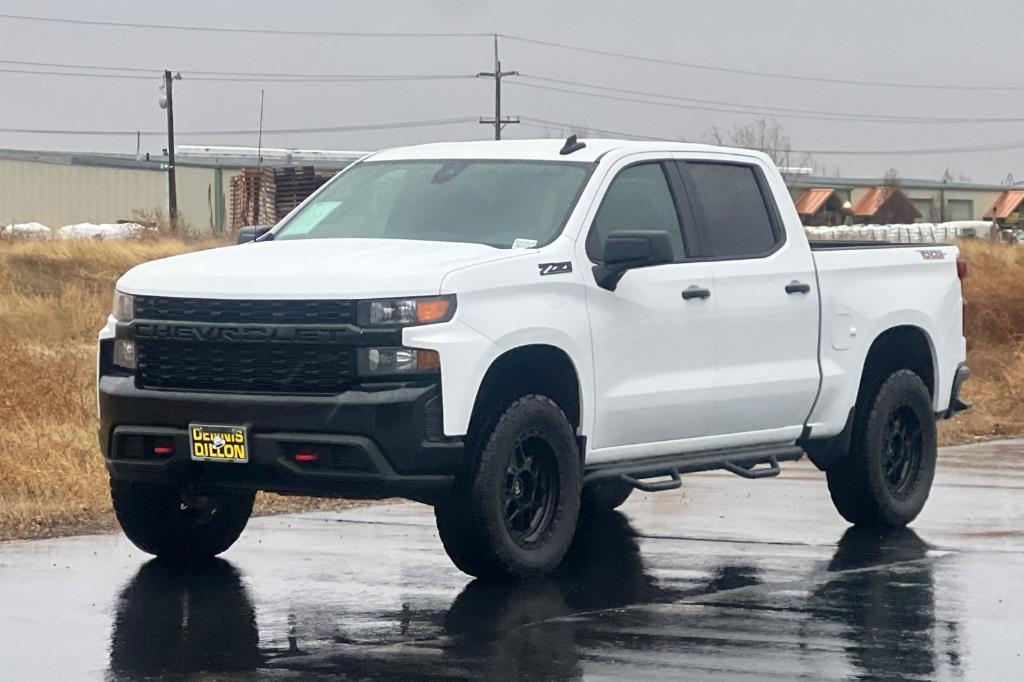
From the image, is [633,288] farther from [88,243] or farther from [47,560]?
[88,243]

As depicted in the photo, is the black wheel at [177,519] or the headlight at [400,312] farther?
the black wheel at [177,519]

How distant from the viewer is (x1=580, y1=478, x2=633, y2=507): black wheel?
38.1 feet

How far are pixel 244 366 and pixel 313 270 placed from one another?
1.63 ft

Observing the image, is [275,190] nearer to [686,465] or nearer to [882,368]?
[882,368]

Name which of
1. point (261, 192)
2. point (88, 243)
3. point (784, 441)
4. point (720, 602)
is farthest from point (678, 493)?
point (261, 192)

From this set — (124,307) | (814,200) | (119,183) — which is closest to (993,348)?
(124,307)

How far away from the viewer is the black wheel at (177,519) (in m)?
9.41

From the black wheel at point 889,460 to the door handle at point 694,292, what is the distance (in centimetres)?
171

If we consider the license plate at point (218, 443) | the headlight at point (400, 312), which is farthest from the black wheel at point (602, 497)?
the license plate at point (218, 443)

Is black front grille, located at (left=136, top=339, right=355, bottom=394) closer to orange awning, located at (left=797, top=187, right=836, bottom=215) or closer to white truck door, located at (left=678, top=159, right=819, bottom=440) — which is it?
white truck door, located at (left=678, top=159, right=819, bottom=440)

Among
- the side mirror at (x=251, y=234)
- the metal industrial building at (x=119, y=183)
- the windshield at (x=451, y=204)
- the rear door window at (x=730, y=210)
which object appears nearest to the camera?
the windshield at (x=451, y=204)

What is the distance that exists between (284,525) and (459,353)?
9.64 ft

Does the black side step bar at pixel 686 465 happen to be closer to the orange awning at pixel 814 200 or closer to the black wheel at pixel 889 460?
the black wheel at pixel 889 460

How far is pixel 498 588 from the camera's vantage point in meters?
8.87
